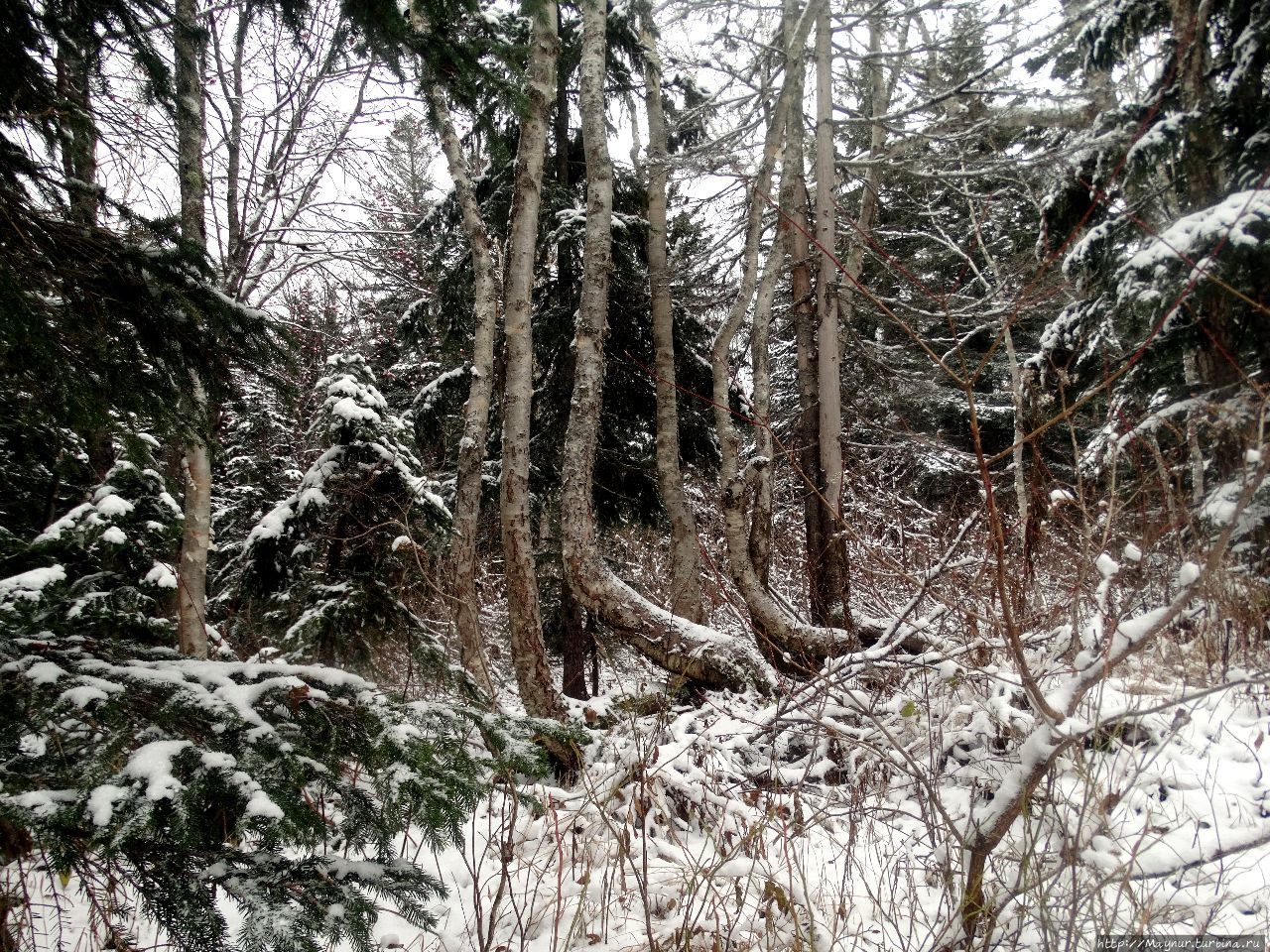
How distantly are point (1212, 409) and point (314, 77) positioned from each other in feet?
27.6

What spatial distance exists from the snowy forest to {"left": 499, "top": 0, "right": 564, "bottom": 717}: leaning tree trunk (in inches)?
1.6

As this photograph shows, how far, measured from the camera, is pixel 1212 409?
214 cm

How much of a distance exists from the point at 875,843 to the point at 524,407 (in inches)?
147

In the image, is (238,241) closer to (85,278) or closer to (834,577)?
(85,278)

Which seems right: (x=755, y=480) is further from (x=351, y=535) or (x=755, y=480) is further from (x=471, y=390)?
(x=351, y=535)

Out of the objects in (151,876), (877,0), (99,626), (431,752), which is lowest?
(151,876)

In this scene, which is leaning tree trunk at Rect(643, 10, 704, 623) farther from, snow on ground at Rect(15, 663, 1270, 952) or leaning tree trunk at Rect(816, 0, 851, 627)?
snow on ground at Rect(15, 663, 1270, 952)

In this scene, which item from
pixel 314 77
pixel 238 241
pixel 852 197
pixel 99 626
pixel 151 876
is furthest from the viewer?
pixel 852 197

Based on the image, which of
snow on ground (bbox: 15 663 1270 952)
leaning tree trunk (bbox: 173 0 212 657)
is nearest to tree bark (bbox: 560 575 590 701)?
snow on ground (bbox: 15 663 1270 952)

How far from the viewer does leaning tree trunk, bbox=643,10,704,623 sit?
22.0 feet

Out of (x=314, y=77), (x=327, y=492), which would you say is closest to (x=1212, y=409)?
(x=327, y=492)

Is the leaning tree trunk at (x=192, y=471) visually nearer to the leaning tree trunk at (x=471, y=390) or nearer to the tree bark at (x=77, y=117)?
the leaning tree trunk at (x=471, y=390)

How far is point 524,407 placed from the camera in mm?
5031

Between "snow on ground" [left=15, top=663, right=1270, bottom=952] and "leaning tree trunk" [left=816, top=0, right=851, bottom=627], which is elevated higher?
"leaning tree trunk" [left=816, top=0, right=851, bottom=627]
